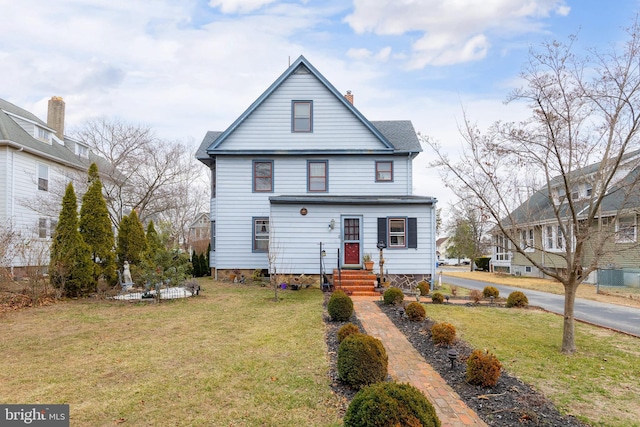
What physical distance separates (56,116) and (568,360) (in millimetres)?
31368

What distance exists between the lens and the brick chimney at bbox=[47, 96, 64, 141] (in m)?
26.1

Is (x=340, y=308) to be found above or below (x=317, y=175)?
below

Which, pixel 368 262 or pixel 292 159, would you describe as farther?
pixel 292 159

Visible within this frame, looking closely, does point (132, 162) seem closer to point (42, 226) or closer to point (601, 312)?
point (42, 226)

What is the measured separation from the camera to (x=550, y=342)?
26.2 ft


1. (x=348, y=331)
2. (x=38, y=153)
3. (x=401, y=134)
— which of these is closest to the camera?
(x=348, y=331)

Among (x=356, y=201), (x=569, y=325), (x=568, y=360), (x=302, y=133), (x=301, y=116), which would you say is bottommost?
(x=568, y=360)

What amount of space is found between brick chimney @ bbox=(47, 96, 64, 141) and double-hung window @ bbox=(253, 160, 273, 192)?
16.7m

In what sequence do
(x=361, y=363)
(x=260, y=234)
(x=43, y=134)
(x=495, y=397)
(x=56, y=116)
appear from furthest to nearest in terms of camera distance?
(x=56, y=116) < (x=43, y=134) < (x=260, y=234) < (x=361, y=363) < (x=495, y=397)

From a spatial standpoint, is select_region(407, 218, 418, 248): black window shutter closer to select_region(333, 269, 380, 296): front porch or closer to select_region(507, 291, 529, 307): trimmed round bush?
select_region(333, 269, 380, 296): front porch
